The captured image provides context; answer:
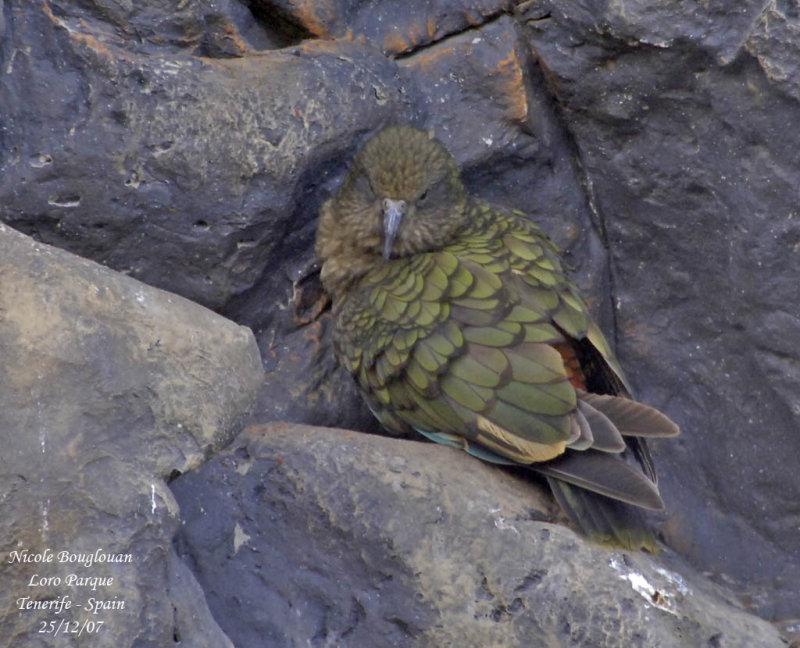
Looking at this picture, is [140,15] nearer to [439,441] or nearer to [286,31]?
[286,31]

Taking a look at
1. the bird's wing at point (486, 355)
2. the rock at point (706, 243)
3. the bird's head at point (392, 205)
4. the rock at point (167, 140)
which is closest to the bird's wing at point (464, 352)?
the bird's wing at point (486, 355)

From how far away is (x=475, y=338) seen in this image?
4.33m

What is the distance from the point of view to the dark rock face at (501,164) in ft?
15.1

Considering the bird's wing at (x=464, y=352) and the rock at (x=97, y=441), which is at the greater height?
the bird's wing at (x=464, y=352)

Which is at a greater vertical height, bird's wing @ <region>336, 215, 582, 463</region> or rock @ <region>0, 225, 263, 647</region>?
bird's wing @ <region>336, 215, 582, 463</region>

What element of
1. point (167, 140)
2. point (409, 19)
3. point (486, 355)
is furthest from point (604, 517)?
point (409, 19)

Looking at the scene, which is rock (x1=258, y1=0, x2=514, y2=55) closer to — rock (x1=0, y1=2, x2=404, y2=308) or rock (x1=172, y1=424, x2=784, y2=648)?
rock (x1=0, y1=2, x2=404, y2=308)

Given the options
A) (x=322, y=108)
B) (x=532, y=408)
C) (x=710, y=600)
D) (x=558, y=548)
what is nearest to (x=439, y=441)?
(x=532, y=408)

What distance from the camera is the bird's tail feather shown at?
398 cm

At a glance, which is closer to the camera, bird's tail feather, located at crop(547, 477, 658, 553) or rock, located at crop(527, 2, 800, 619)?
bird's tail feather, located at crop(547, 477, 658, 553)

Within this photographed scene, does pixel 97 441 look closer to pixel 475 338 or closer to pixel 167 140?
pixel 475 338

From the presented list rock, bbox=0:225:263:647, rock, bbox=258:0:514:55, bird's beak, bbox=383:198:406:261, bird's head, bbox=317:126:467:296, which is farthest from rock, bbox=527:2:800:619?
rock, bbox=0:225:263:647

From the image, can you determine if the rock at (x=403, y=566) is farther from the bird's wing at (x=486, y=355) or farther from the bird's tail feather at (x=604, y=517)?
the bird's wing at (x=486, y=355)

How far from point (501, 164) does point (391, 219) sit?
0.93m
